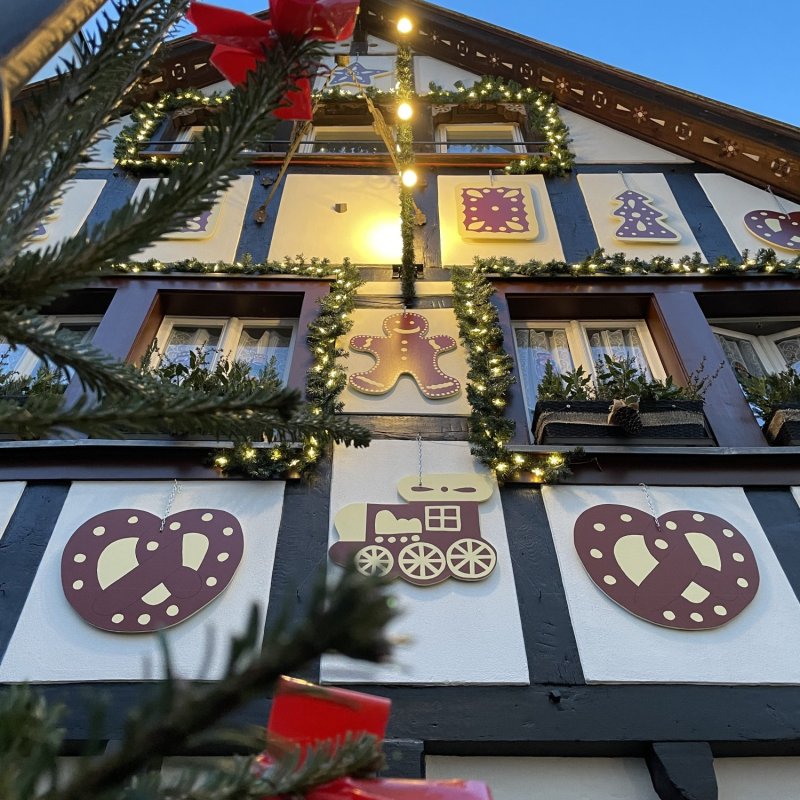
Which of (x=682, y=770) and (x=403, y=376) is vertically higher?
(x=403, y=376)

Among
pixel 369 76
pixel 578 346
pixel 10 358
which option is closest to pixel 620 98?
pixel 369 76

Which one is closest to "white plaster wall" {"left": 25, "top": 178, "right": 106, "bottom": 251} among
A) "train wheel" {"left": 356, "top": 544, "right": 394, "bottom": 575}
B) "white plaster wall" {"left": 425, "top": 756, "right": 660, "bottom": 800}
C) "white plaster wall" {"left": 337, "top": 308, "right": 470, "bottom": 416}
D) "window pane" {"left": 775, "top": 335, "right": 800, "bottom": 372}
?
"white plaster wall" {"left": 337, "top": 308, "right": 470, "bottom": 416}

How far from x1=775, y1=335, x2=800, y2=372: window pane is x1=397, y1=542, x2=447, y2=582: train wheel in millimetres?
3755

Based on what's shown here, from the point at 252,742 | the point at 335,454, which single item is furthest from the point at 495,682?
the point at 252,742

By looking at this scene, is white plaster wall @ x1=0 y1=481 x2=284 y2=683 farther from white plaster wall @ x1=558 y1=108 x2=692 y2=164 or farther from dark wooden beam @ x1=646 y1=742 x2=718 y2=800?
white plaster wall @ x1=558 y1=108 x2=692 y2=164

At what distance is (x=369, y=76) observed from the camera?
950 centimetres

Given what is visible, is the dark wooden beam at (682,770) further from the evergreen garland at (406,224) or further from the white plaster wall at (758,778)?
the evergreen garland at (406,224)

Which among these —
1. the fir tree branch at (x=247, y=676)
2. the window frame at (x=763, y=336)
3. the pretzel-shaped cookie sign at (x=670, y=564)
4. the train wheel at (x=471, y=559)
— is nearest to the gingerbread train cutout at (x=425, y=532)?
the train wheel at (x=471, y=559)

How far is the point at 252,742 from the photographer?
86cm

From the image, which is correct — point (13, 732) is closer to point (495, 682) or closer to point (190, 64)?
point (495, 682)

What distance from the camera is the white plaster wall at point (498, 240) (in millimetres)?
6500

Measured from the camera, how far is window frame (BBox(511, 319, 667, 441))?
5.77 meters

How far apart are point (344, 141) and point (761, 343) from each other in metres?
5.06

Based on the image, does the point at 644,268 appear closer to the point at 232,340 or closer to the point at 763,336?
the point at 763,336
